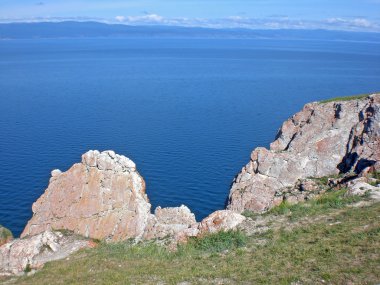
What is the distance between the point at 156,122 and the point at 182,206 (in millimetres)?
57639

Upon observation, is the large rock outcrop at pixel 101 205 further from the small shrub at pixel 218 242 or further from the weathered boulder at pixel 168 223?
the small shrub at pixel 218 242

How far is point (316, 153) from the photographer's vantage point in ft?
133

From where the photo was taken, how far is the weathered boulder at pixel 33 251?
2944cm

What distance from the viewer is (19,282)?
26516 millimetres

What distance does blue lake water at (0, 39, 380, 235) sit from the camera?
62594 mm

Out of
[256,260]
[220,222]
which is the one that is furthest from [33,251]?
[256,260]

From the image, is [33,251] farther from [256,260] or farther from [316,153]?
[316,153]

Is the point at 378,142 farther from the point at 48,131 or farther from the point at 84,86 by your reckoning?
the point at 84,86

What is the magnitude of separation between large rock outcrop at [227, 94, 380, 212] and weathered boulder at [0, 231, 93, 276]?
45.4 feet

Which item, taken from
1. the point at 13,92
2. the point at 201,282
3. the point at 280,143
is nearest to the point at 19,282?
the point at 201,282

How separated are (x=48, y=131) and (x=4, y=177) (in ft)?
78.6

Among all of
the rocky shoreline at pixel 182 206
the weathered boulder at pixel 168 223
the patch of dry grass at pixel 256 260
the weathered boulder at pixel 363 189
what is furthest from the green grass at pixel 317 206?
the weathered boulder at pixel 168 223

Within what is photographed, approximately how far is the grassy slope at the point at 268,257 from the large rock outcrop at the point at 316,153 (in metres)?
9.29

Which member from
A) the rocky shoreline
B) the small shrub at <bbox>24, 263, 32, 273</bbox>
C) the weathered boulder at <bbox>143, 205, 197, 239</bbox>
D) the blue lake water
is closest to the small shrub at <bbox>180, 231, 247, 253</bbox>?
the weathered boulder at <bbox>143, 205, 197, 239</bbox>
